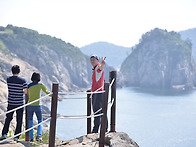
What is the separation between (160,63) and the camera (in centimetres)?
15725

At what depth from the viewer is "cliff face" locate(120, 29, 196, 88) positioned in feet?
493

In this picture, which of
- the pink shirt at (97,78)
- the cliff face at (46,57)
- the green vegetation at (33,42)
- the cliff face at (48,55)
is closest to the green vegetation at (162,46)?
A: the cliff face at (46,57)

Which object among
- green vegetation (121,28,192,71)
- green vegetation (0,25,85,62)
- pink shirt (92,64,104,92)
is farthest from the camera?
green vegetation (121,28,192,71)

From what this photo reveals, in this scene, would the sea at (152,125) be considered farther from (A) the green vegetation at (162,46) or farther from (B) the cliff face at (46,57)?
(A) the green vegetation at (162,46)

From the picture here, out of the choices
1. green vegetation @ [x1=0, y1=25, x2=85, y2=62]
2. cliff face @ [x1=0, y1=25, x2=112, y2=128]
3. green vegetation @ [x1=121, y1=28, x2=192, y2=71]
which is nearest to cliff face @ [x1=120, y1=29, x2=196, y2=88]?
green vegetation @ [x1=121, y1=28, x2=192, y2=71]

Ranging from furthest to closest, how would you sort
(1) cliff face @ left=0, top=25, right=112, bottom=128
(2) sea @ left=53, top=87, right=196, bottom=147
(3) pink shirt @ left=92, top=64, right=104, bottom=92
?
(1) cliff face @ left=0, top=25, right=112, bottom=128 < (2) sea @ left=53, top=87, right=196, bottom=147 < (3) pink shirt @ left=92, top=64, right=104, bottom=92

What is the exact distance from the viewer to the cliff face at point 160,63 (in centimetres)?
15012

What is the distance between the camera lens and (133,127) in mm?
54688

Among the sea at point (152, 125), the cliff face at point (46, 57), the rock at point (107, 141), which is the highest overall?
the cliff face at point (46, 57)

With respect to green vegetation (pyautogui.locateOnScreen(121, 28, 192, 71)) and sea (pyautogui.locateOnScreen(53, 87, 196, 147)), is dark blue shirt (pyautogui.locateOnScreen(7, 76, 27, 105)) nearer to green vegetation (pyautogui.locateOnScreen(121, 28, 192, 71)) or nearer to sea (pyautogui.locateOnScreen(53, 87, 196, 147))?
sea (pyautogui.locateOnScreen(53, 87, 196, 147))

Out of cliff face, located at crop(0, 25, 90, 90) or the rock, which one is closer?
the rock

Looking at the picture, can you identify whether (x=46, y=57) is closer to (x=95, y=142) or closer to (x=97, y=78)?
(x=97, y=78)

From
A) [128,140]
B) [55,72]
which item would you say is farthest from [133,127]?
[55,72]

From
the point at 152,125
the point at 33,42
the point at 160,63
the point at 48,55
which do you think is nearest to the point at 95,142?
the point at 152,125
